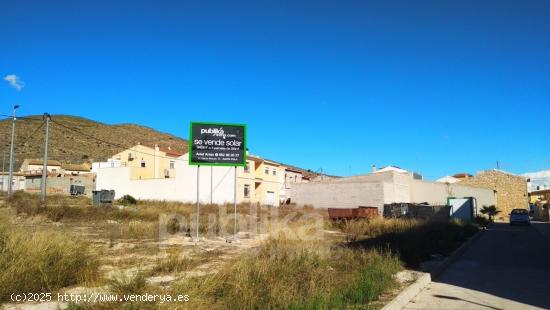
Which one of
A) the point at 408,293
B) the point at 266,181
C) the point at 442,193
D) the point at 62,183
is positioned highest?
the point at 62,183

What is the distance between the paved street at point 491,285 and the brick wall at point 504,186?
57.8 meters

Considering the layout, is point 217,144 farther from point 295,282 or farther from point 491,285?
point 491,285

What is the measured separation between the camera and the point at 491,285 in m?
9.84

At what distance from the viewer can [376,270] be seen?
951 centimetres

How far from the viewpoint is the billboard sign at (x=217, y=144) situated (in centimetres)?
1861

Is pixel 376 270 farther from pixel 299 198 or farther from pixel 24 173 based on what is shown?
pixel 24 173

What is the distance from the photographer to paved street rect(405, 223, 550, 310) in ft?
26.4

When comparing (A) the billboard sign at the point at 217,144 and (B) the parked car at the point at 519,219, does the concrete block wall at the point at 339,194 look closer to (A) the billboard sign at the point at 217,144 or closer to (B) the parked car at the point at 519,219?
Result: (B) the parked car at the point at 519,219

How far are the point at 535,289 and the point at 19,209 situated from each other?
1116 inches

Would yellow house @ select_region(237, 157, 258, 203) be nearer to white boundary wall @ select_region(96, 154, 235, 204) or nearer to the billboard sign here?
white boundary wall @ select_region(96, 154, 235, 204)

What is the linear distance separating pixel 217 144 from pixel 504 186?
6167cm

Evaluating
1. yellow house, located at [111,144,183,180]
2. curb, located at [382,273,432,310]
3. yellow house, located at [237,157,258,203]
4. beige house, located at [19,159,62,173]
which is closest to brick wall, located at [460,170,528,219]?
yellow house, located at [237,157,258,203]

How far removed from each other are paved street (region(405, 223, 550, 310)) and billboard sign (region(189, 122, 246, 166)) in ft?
31.4

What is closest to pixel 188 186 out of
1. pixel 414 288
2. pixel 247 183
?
pixel 247 183
